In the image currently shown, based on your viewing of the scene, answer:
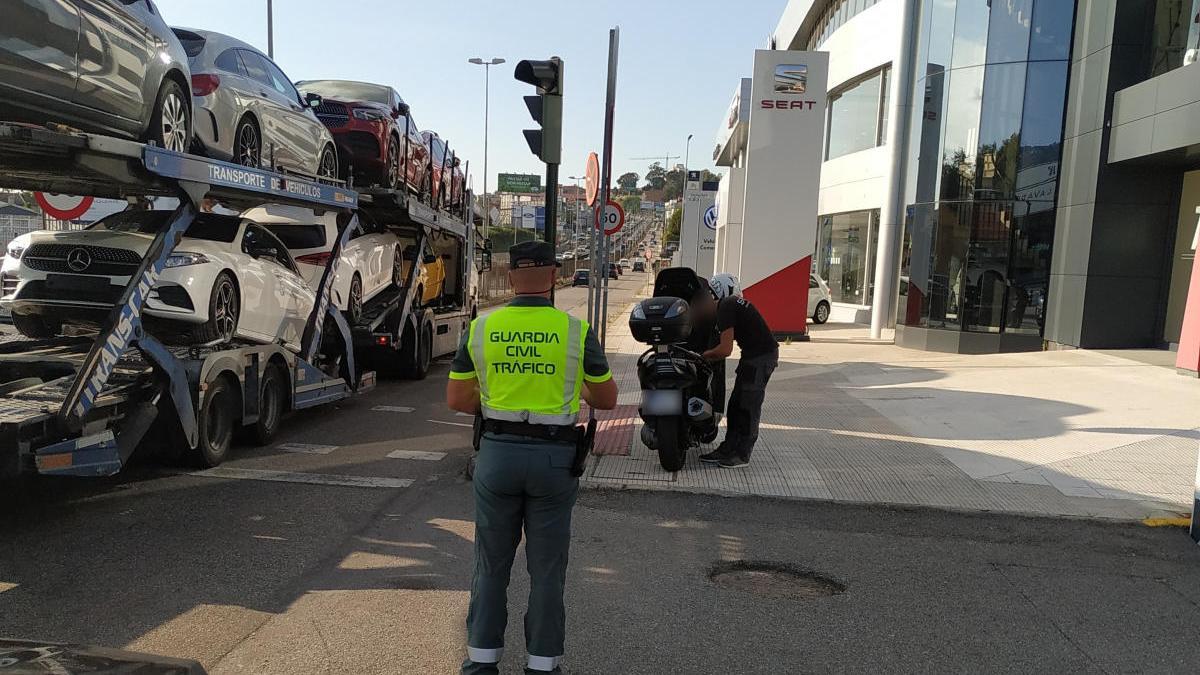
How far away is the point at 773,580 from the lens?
4.85 metres

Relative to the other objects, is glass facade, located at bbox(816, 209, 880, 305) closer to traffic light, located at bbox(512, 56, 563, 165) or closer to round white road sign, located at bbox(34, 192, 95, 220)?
traffic light, located at bbox(512, 56, 563, 165)

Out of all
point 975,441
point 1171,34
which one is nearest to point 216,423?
point 975,441

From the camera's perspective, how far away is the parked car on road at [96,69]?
4.69m

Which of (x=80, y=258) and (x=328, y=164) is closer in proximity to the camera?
(x=80, y=258)

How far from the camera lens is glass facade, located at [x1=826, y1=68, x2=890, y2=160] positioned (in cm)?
2305

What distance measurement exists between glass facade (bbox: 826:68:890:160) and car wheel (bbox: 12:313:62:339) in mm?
19610

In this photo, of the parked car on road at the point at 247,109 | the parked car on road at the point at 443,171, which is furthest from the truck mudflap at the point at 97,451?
the parked car on road at the point at 443,171

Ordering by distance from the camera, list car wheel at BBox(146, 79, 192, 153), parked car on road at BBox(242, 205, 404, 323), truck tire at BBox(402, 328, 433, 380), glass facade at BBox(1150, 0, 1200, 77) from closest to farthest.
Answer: car wheel at BBox(146, 79, 192, 153) < parked car on road at BBox(242, 205, 404, 323) < truck tire at BBox(402, 328, 433, 380) < glass facade at BBox(1150, 0, 1200, 77)

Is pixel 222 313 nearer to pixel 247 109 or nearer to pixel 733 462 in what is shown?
pixel 247 109

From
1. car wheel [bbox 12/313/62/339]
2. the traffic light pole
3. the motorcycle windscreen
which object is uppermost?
Result: the traffic light pole

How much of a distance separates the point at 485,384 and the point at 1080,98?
14483 millimetres

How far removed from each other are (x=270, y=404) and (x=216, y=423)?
95 cm

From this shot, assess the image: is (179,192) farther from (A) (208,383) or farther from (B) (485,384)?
(B) (485,384)

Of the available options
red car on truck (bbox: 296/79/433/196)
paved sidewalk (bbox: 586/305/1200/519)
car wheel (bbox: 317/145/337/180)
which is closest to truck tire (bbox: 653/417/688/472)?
paved sidewalk (bbox: 586/305/1200/519)
